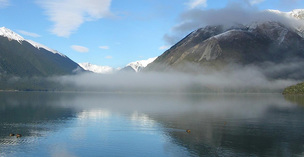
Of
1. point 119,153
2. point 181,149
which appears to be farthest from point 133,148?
point 181,149

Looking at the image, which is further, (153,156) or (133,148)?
(133,148)

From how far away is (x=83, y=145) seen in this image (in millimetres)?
89375

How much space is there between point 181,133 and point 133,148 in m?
28.8

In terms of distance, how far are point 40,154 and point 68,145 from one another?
38.7 ft

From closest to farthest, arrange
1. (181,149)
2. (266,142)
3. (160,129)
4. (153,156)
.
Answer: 1. (153,156)
2. (181,149)
3. (266,142)
4. (160,129)

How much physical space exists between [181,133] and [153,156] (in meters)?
34.0

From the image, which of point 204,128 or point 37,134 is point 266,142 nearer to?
point 204,128

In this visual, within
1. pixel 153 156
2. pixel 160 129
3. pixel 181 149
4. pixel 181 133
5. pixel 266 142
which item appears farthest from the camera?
pixel 160 129

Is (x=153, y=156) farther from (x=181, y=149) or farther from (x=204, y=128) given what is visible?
(x=204, y=128)

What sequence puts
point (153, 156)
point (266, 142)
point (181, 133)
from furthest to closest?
point (181, 133)
point (266, 142)
point (153, 156)

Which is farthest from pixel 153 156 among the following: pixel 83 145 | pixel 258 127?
pixel 258 127

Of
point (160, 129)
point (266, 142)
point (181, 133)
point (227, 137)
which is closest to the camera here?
point (266, 142)

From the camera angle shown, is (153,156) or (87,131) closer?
(153,156)

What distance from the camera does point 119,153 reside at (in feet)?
261
